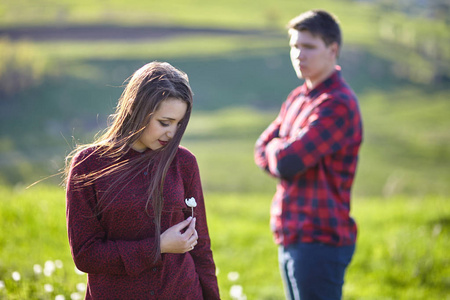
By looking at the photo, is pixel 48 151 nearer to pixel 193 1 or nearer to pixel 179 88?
pixel 179 88

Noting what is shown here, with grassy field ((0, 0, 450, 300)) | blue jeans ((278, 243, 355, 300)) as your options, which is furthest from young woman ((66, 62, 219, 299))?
blue jeans ((278, 243, 355, 300))

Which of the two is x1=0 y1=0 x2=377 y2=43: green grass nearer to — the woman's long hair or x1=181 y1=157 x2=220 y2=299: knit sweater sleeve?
the woman's long hair

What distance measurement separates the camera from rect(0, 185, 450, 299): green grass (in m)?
4.66

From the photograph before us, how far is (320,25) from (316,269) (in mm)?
1707

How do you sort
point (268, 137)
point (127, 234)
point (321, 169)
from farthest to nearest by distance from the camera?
point (268, 137) → point (321, 169) → point (127, 234)

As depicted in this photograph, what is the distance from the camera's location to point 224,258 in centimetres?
636

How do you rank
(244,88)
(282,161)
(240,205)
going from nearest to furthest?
(282,161) → (240,205) → (244,88)

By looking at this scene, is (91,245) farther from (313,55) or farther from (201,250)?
(313,55)

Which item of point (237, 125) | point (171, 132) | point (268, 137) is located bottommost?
point (237, 125)

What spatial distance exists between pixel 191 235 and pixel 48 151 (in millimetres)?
30697

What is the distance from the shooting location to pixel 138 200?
2.37 metres

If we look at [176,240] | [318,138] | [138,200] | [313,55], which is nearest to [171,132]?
[138,200]

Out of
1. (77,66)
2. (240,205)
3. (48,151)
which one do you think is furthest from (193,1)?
(240,205)

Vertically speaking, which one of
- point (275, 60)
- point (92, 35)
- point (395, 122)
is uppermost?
point (92, 35)
